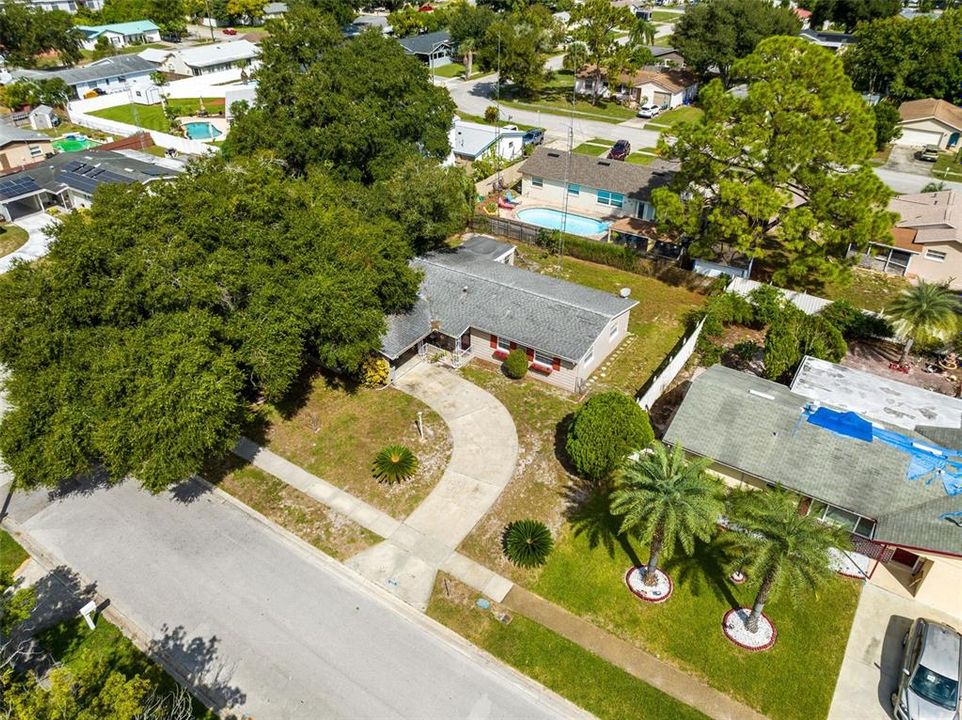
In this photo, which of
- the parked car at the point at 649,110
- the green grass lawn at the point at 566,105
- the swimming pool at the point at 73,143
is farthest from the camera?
the green grass lawn at the point at 566,105

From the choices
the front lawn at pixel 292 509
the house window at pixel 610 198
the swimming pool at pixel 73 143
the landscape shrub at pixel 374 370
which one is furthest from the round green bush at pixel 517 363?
the swimming pool at pixel 73 143

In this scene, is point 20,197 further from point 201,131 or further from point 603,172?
point 603,172

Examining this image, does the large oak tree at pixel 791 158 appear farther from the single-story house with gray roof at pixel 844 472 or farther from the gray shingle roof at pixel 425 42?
the gray shingle roof at pixel 425 42

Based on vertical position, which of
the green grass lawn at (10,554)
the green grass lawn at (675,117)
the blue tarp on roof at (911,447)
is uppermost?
the blue tarp on roof at (911,447)

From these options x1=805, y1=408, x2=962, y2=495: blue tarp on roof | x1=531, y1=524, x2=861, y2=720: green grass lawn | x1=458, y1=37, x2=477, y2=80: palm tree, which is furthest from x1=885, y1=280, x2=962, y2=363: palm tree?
x1=458, y1=37, x2=477, y2=80: palm tree

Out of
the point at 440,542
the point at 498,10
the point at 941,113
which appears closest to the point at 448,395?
the point at 440,542

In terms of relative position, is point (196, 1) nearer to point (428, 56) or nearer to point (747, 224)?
point (428, 56)

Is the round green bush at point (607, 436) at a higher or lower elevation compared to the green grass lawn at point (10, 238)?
higher
